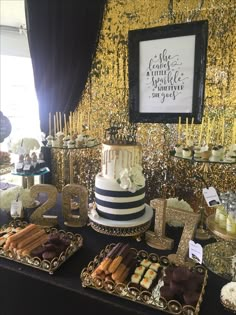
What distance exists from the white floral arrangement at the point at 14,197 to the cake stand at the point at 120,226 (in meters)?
0.55

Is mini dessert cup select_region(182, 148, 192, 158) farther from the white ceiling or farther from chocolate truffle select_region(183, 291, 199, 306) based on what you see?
the white ceiling

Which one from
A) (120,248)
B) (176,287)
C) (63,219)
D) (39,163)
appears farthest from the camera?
(39,163)

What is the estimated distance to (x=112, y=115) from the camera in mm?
2305

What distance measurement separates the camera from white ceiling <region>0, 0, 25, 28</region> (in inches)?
104

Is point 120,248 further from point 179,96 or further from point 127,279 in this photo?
point 179,96

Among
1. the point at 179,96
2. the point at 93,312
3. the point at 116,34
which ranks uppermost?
the point at 116,34

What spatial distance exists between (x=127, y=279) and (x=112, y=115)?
4.77 ft

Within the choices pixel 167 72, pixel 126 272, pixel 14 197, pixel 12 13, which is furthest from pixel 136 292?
pixel 12 13

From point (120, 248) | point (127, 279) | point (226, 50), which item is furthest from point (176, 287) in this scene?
point (226, 50)

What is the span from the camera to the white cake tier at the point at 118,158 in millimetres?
1501

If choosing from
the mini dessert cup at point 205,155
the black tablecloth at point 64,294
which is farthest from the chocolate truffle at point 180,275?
the mini dessert cup at point 205,155

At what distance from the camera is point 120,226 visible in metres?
1.43

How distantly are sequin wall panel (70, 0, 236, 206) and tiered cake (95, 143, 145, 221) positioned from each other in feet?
2.19

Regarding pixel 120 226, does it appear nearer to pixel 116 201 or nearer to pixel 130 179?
pixel 116 201
